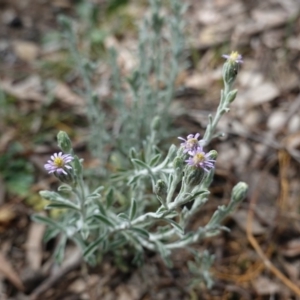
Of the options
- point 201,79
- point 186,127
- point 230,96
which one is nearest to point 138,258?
point 230,96

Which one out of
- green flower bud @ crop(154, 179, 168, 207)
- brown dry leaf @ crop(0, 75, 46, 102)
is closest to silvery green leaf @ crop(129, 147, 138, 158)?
green flower bud @ crop(154, 179, 168, 207)

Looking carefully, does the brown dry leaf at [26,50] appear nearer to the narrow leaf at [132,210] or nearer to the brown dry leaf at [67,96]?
the brown dry leaf at [67,96]

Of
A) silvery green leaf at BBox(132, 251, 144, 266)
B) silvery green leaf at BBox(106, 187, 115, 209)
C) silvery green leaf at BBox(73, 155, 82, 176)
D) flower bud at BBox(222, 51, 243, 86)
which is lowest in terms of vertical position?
silvery green leaf at BBox(132, 251, 144, 266)

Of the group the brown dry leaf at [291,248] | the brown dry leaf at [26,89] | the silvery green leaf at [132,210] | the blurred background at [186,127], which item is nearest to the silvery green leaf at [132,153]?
the silvery green leaf at [132,210]

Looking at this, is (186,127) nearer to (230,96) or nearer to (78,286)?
(78,286)

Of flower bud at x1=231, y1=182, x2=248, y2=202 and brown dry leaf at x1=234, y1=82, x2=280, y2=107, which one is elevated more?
flower bud at x1=231, y1=182, x2=248, y2=202

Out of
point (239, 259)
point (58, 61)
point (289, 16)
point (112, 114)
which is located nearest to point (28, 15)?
point (58, 61)

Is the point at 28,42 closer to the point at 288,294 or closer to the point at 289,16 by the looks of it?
the point at 289,16

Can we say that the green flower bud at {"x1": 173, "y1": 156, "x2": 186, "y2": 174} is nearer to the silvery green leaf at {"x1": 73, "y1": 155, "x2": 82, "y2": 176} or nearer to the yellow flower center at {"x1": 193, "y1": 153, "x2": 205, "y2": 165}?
the yellow flower center at {"x1": 193, "y1": 153, "x2": 205, "y2": 165}
